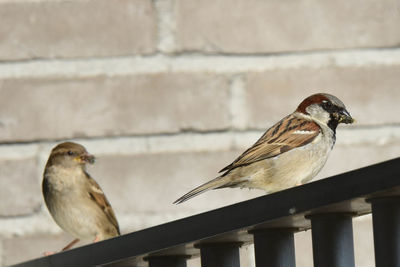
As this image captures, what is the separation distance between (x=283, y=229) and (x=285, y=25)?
0.89 meters

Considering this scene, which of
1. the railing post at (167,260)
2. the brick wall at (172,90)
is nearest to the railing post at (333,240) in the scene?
the railing post at (167,260)

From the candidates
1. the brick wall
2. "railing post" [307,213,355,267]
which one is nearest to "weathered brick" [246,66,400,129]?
the brick wall

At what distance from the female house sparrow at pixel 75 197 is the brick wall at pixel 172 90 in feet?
0.09

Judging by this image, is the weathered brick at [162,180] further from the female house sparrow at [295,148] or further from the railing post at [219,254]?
the railing post at [219,254]

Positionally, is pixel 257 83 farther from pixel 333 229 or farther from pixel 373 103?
pixel 333 229

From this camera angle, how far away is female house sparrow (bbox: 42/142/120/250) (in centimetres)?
Answer: 136

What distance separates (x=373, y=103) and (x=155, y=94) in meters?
0.38

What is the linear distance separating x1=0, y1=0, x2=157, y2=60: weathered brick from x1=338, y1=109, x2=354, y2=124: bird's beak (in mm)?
405

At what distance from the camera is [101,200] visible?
146cm

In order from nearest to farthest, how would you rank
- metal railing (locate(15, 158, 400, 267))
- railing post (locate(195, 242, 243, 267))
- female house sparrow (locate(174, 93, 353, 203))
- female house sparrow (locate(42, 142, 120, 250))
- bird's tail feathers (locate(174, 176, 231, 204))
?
1. metal railing (locate(15, 158, 400, 267))
2. railing post (locate(195, 242, 243, 267))
3. bird's tail feathers (locate(174, 176, 231, 204))
4. female house sparrow (locate(174, 93, 353, 203))
5. female house sparrow (locate(42, 142, 120, 250))

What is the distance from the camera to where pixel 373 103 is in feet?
4.50

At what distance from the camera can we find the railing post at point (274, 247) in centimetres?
54

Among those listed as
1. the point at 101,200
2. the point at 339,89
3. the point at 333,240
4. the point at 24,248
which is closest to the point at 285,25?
the point at 339,89

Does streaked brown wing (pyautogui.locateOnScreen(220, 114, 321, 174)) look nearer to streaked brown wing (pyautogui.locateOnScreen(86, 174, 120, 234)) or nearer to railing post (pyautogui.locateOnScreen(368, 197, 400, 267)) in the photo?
streaked brown wing (pyautogui.locateOnScreen(86, 174, 120, 234))
